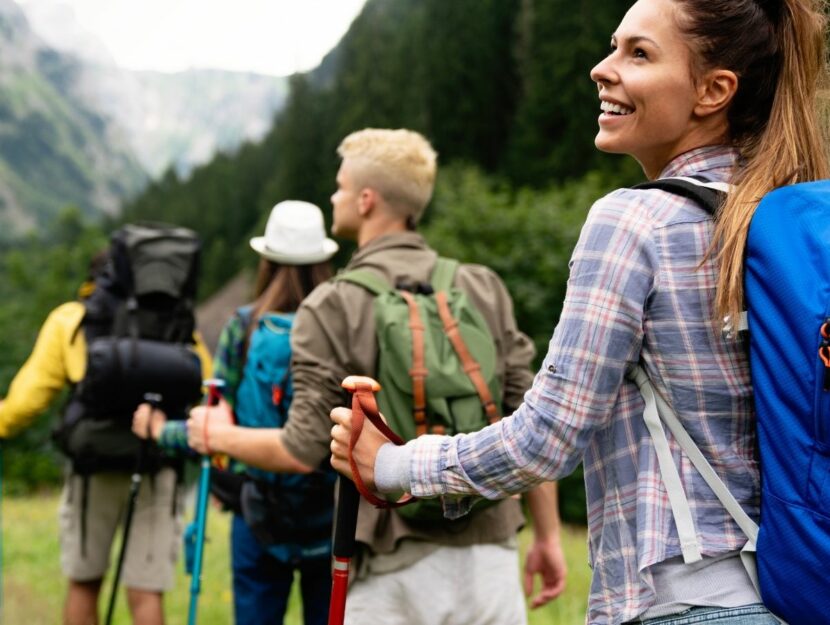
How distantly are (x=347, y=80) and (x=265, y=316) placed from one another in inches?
2161

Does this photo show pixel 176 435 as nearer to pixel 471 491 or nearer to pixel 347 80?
pixel 471 491

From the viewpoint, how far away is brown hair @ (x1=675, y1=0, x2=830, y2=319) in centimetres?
171

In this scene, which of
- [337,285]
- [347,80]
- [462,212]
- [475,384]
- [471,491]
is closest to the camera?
[471,491]

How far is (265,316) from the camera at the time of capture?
4.09 metres

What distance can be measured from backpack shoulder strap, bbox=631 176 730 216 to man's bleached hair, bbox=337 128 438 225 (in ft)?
6.24

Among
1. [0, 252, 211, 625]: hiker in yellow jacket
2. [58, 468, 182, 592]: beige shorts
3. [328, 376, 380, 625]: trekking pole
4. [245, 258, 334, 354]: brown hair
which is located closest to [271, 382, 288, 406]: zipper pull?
[245, 258, 334, 354]: brown hair

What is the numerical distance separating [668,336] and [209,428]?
2044 millimetres

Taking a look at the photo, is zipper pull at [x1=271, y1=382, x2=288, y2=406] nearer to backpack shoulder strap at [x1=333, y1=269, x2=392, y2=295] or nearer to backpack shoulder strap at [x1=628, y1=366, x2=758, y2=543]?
backpack shoulder strap at [x1=333, y1=269, x2=392, y2=295]

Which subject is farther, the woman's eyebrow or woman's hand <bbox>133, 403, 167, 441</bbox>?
woman's hand <bbox>133, 403, 167, 441</bbox>

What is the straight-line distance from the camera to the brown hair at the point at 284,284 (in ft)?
14.0

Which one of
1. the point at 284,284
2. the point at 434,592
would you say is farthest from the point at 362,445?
the point at 284,284

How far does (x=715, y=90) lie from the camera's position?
1.74m

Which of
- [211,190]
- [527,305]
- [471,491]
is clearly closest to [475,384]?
[471,491]

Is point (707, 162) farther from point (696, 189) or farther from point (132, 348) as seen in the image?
point (132, 348)
